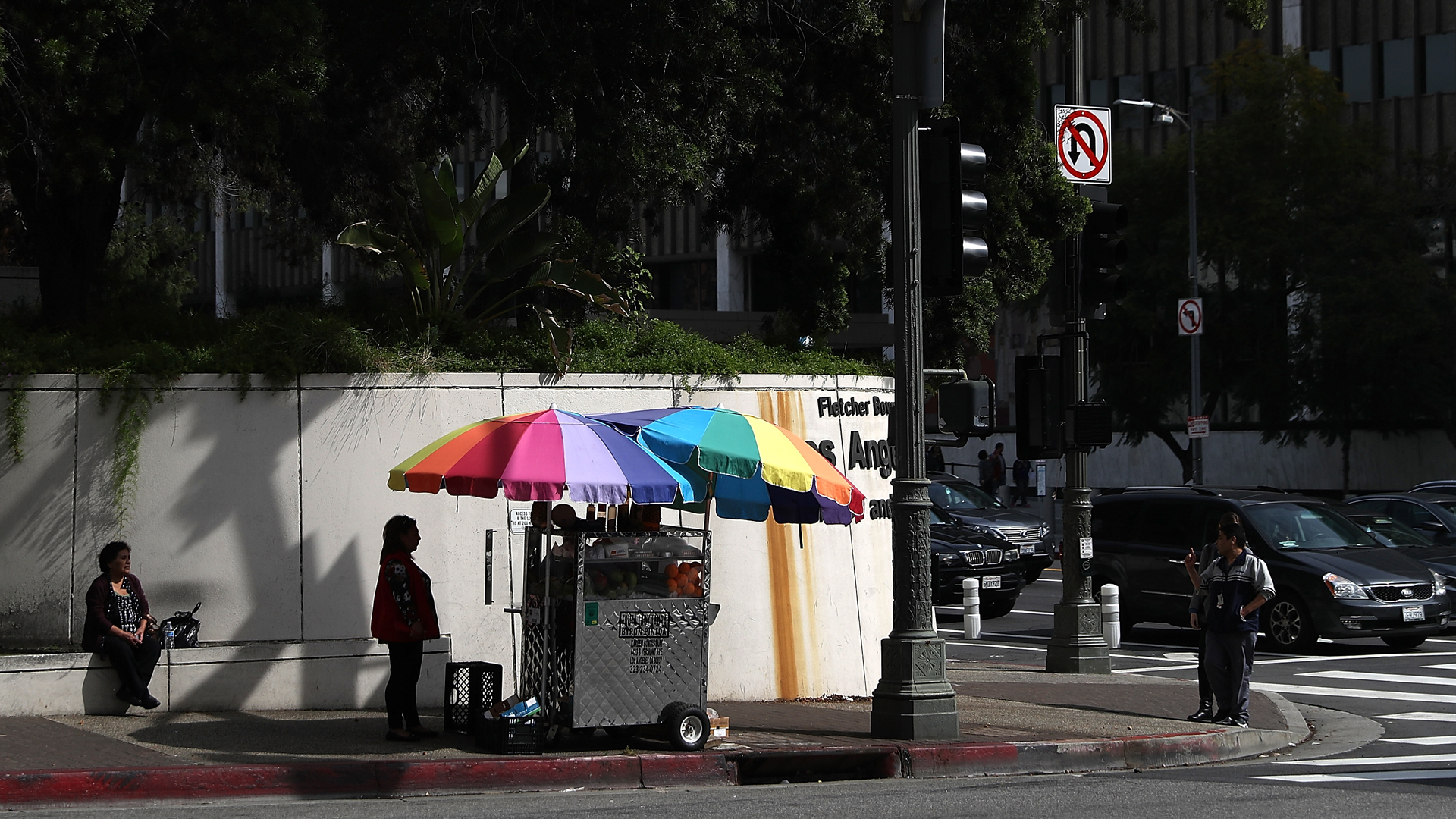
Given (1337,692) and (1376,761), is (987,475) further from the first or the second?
(1376,761)

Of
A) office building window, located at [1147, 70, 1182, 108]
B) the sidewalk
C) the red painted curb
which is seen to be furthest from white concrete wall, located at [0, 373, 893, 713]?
office building window, located at [1147, 70, 1182, 108]

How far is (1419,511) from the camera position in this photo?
23.7 metres

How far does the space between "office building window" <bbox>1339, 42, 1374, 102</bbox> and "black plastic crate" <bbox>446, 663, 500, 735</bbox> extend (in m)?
42.2

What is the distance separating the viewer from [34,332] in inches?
499

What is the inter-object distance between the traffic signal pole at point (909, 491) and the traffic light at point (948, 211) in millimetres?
77

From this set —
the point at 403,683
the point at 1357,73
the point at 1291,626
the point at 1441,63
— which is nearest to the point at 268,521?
the point at 403,683

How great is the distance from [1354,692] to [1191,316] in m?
23.5

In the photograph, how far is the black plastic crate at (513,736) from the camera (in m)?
9.99

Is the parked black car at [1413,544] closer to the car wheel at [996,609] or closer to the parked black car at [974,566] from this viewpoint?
the parked black car at [974,566]

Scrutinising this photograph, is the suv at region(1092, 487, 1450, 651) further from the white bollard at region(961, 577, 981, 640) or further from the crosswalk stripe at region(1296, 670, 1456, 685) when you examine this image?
the white bollard at region(961, 577, 981, 640)

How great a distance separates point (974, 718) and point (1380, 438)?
1411 inches

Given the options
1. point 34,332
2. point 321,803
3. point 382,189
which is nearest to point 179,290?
point 382,189

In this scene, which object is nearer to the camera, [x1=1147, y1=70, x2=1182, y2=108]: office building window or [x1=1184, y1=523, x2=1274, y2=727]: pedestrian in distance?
[x1=1184, y1=523, x2=1274, y2=727]: pedestrian in distance

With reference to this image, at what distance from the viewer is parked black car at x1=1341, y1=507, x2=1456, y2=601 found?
1991cm
